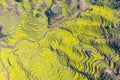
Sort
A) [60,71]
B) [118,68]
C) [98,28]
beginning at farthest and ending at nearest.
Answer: [98,28], [60,71], [118,68]

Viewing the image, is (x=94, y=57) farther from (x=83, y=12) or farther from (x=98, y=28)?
(x=83, y=12)

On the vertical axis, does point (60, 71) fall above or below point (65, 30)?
below

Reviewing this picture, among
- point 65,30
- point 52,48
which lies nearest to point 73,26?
point 65,30

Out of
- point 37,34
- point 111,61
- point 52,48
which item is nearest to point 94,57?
point 111,61

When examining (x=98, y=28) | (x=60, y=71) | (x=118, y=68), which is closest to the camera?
(x=118, y=68)

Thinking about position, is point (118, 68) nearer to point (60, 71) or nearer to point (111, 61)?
point (111, 61)

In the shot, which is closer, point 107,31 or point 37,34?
point 107,31
